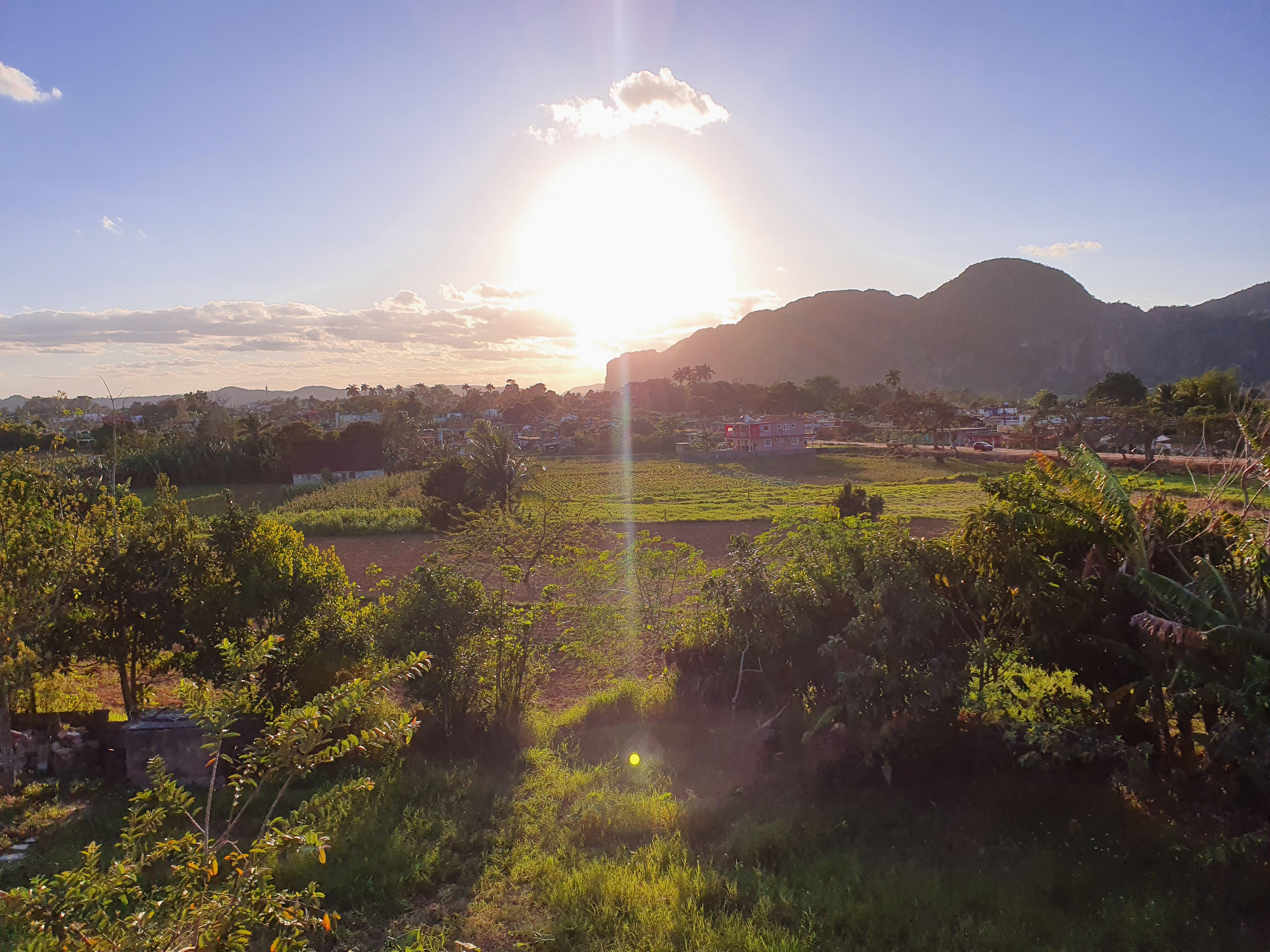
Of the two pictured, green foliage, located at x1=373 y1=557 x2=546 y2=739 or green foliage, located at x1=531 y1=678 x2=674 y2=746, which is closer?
green foliage, located at x1=373 y1=557 x2=546 y2=739

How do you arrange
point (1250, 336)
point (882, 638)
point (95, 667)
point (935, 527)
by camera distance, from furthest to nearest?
point (1250, 336) < point (935, 527) < point (95, 667) < point (882, 638)

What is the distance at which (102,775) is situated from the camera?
7.61 m

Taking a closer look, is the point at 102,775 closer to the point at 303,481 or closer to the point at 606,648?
the point at 606,648

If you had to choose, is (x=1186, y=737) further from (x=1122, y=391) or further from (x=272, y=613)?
(x=1122, y=391)

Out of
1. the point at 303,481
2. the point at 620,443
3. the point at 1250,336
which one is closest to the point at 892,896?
the point at 303,481

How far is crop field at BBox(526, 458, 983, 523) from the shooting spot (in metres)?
26.7

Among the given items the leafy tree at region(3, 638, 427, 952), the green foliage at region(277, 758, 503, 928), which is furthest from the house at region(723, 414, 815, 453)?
the leafy tree at region(3, 638, 427, 952)

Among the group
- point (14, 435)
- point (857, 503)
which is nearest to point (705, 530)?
point (857, 503)

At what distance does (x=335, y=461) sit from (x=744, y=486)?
26.4 metres

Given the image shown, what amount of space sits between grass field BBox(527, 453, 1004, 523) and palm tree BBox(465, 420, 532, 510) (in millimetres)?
980

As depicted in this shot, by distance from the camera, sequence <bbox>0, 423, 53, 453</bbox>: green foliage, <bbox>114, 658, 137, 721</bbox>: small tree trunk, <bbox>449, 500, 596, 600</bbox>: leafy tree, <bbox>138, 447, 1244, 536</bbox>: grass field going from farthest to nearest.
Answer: <bbox>0, 423, 53, 453</bbox>: green foliage, <bbox>138, 447, 1244, 536</bbox>: grass field, <bbox>449, 500, 596, 600</bbox>: leafy tree, <bbox>114, 658, 137, 721</bbox>: small tree trunk

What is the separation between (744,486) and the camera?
38094 millimetres

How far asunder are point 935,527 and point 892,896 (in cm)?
1951

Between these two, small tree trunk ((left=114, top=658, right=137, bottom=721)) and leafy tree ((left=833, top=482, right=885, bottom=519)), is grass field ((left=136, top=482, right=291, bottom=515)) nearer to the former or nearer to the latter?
small tree trunk ((left=114, top=658, right=137, bottom=721))
